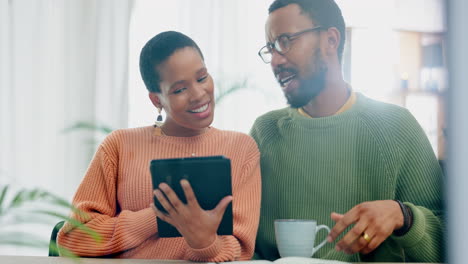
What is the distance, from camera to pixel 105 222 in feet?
3.26

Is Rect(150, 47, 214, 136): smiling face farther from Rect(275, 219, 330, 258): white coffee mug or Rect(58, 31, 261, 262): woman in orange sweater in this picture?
Rect(275, 219, 330, 258): white coffee mug

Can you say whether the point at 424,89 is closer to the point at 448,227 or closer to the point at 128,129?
the point at 448,227

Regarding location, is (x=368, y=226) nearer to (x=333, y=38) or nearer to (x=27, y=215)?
A: (x=333, y=38)

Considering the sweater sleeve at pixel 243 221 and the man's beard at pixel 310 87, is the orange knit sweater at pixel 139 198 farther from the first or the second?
the man's beard at pixel 310 87

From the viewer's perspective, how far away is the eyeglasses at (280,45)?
109 centimetres

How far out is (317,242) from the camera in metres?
1.00

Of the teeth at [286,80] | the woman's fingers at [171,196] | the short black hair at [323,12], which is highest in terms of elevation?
the short black hair at [323,12]

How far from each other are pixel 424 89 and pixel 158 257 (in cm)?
62

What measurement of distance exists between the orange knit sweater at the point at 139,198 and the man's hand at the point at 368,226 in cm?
17

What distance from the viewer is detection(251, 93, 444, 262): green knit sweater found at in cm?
105

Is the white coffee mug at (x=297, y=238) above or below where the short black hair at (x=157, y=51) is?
below

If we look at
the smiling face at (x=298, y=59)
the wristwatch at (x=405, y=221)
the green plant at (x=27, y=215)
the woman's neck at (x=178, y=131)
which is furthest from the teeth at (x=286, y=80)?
the green plant at (x=27, y=215)

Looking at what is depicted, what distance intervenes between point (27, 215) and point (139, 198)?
194mm

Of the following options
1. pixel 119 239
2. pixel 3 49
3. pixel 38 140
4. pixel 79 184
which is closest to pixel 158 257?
pixel 119 239
